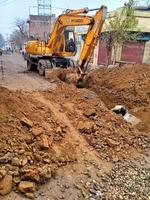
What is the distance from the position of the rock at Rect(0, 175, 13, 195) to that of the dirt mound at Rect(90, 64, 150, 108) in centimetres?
571

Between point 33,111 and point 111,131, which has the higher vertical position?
point 33,111

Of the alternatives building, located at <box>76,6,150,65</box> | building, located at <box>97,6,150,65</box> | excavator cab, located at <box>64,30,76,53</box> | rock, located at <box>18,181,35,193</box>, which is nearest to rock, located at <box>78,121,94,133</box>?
rock, located at <box>18,181,35,193</box>

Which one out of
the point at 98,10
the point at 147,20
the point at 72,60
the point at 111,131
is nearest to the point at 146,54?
the point at 147,20

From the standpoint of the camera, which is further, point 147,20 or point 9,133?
point 147,20

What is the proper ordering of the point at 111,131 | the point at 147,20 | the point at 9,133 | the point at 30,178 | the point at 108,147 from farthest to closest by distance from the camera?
the point at 147,20 < the point at 111,131 < the point at 108,147 < the point at 9,133 < the point at 30,178

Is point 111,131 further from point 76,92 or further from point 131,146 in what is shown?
point 76,92

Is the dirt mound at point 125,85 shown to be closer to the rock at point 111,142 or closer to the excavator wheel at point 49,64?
the excavator wheel at point 49,64

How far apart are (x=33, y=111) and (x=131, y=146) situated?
257 cm

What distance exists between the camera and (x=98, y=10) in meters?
9.50

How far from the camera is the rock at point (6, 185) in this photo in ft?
13.0

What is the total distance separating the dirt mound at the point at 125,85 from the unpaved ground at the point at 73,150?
6.55 ft

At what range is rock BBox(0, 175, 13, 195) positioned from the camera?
3.98 meters

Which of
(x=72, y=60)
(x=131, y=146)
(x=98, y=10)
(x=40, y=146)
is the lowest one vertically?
(x=131, y=146)

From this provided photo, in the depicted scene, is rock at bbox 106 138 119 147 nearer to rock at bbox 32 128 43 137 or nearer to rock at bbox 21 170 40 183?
rock at bbox 32 128 43 137
